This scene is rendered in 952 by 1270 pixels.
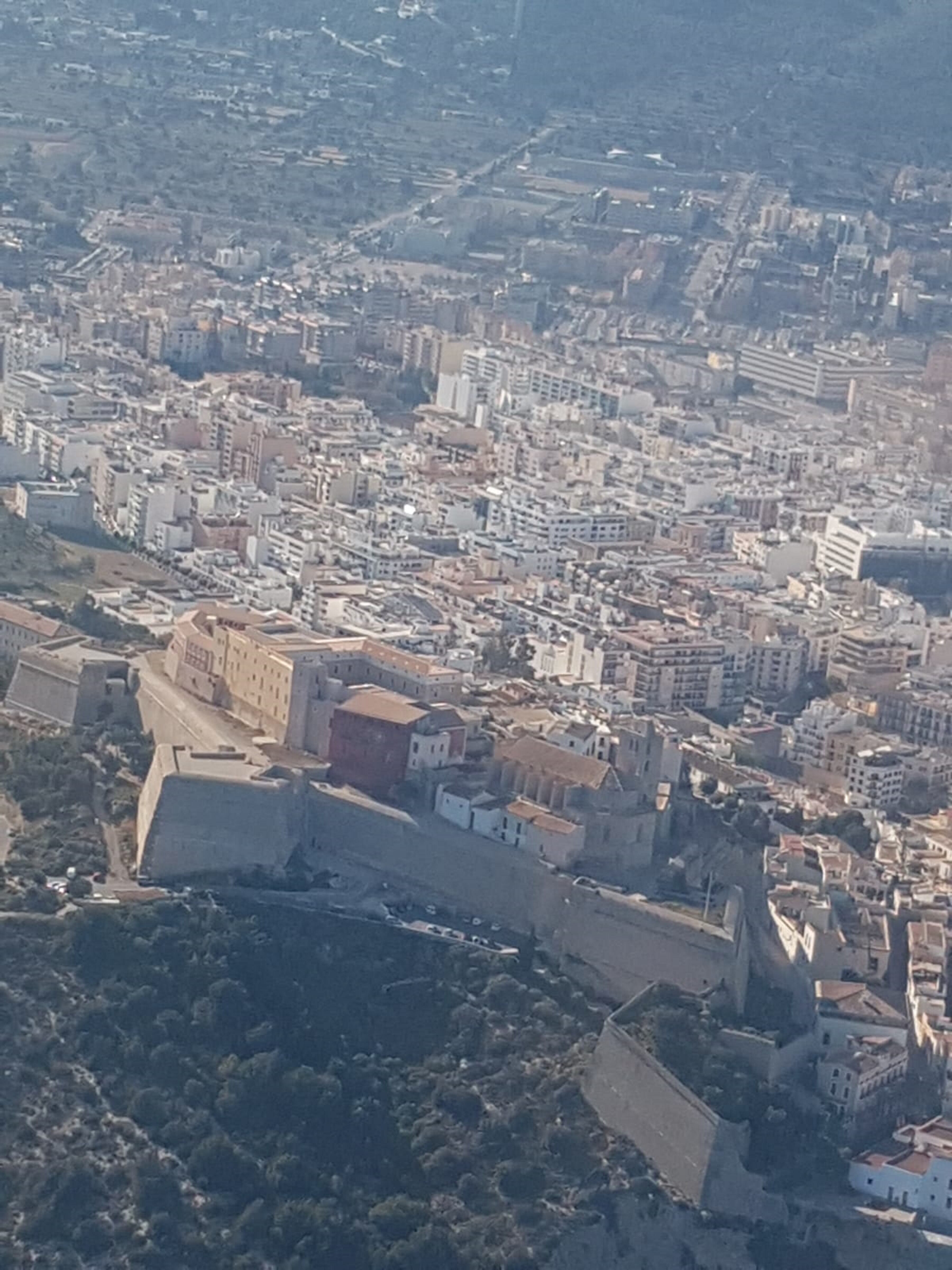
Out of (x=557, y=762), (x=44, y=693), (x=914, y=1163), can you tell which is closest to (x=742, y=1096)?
(x=914, y=1163)

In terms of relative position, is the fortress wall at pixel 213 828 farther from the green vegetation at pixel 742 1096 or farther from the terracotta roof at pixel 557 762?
the green vegetation at pixel 742 1096

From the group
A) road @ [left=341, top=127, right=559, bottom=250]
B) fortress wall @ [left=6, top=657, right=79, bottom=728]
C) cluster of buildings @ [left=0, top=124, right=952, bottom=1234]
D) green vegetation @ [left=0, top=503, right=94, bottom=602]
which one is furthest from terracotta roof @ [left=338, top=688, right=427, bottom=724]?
road @ [left=341, top=127, right=559, bottom=250]

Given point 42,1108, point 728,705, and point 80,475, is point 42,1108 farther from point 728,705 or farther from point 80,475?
point 80,475

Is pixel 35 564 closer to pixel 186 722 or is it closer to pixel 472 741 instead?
pixel 186 722

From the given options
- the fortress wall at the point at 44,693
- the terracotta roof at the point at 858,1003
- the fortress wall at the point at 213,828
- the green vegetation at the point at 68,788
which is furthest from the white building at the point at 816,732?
the fortress wall at the point at 213,828

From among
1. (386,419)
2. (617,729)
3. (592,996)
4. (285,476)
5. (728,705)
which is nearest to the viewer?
(592,996)

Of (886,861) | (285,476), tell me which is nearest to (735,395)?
(285,476)
